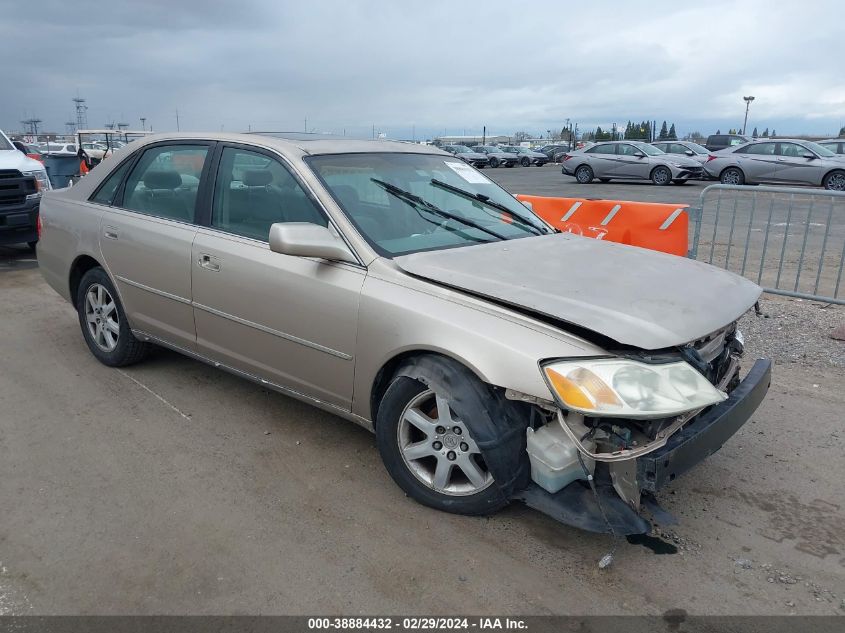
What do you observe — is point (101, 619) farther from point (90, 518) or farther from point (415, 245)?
point (415, 245)

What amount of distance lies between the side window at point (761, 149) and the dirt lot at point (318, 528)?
18.7 m

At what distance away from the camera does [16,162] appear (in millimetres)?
9234

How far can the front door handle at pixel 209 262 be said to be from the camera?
3.91 m

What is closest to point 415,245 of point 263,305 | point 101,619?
point 263,305

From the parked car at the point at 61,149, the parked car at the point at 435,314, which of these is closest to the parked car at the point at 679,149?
the parked car at the point at 61,149

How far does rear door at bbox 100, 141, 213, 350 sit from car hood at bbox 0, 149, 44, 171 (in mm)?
5534

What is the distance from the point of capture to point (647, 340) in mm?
2664

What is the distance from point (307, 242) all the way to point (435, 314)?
73 centimetres

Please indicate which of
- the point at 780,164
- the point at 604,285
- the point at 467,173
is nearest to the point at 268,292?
the point at 467,173

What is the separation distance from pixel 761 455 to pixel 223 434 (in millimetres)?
3051

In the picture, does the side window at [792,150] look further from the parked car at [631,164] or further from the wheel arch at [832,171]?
the parked car at [631,164]

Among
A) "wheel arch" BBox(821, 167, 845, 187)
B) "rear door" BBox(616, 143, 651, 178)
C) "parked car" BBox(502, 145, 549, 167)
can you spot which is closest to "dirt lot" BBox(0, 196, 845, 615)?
"wheel arch" BBox(821, 167, 845, 187)

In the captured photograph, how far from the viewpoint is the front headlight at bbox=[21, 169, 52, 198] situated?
30.3 ft

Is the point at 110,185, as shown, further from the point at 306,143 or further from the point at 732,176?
the point at 732,176
